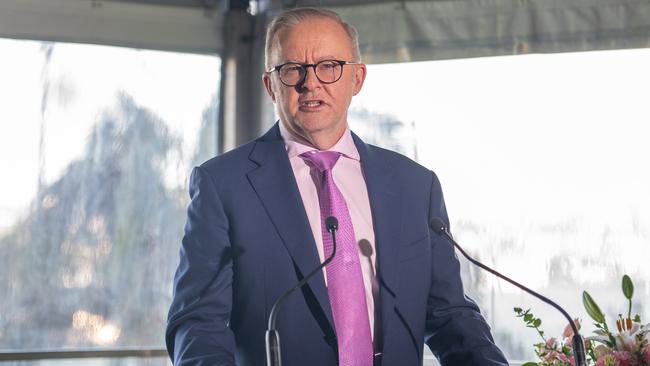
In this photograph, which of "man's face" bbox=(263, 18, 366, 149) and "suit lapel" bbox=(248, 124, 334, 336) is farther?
"man's face" bbox=(263, 18, 366, 149)

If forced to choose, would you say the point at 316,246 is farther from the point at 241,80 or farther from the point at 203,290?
the point at 241,80

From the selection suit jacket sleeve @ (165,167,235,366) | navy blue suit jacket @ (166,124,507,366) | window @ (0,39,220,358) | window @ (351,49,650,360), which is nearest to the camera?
suit jacket sleeve @ (165,167,235,366)

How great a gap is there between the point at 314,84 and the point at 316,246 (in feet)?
1.17

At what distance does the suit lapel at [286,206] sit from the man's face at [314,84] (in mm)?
95

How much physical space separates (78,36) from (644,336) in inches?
108

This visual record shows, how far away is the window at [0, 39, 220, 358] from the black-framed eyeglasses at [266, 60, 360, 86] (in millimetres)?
1961

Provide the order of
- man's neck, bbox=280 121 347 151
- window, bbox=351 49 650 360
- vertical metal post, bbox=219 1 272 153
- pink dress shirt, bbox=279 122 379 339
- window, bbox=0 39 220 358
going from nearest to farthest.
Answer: pink dress shirt, bbox=279 122 379 339
man's neck, bbox=280 121 347 151
window, bbox=351 49 650 360
window, bbox=0 39 220 358
vertical metal post, bbox=219 1 272 153

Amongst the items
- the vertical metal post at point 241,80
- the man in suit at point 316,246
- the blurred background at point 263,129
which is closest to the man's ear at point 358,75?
the man in suit at point 316,246

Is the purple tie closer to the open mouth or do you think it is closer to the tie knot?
the tie knot

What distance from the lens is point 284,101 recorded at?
194 cm

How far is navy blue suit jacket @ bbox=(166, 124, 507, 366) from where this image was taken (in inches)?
69.3

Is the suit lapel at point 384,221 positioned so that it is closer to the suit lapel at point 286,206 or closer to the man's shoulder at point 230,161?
the suit lapel at point 286,206

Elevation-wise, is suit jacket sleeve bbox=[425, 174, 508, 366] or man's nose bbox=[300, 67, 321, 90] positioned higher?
man's nose bbox=[300, 67, 321, 90]

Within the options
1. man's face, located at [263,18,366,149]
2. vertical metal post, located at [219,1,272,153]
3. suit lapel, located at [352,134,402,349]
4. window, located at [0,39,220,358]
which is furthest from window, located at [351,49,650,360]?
man's face, located at [263,18,366,149]
